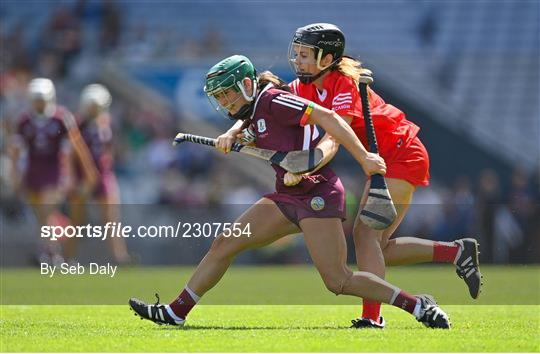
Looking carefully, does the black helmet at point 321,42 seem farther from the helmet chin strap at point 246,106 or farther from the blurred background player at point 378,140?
the helmet chin strap at point 246,106

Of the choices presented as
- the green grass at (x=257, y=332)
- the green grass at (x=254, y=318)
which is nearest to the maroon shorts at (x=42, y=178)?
the green grass at (x=254, y=318)

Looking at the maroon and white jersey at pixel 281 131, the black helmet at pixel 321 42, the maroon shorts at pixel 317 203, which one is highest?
the black helmet at pixel 321 42

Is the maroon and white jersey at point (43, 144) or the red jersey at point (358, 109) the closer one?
the red jersey at point (358, 109)

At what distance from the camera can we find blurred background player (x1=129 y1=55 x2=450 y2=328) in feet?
23.6

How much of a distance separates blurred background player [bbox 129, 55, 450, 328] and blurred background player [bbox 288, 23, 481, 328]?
26 centimetres

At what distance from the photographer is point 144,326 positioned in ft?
25.3

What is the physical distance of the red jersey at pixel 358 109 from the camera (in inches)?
299

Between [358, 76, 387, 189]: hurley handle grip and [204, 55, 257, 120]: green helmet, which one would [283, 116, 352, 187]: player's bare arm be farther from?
[204, 55, 257, 120]: green helmet

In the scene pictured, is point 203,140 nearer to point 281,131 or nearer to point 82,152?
point 281,131

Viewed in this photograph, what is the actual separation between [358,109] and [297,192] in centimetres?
73

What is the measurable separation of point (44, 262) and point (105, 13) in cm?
1070

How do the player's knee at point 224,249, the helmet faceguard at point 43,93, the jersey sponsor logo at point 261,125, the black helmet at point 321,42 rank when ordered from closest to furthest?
the jersey sponsor logo at point 261,125
the player's knee at point 224,249
the black helmet at point 321,42
the helmet faceguard at point 43,93

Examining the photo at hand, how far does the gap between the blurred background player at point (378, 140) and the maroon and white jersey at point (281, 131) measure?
6.8 inches

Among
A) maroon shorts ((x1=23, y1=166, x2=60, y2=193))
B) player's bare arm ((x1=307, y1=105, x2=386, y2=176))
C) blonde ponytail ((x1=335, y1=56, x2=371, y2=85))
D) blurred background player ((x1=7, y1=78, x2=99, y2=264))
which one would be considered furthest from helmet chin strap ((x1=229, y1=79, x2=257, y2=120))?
maroon shorts ((x1=23, y1=166, x2=60, y2=193))
